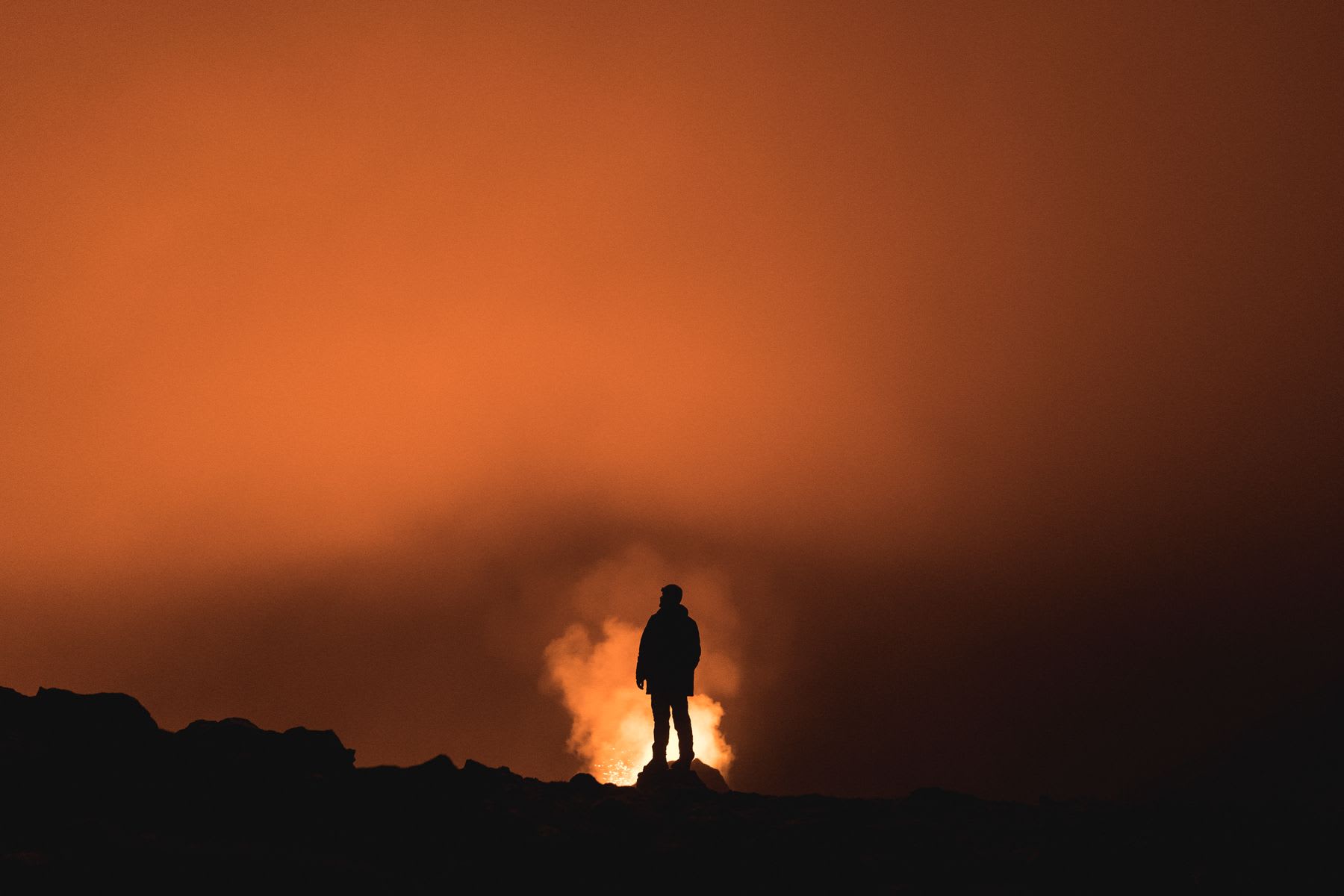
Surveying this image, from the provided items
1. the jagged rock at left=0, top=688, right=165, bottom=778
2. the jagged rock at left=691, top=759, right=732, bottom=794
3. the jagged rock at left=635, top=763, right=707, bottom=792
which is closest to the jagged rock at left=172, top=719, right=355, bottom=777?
the jagged rock at left=0, top=688, right=165, bottom=778

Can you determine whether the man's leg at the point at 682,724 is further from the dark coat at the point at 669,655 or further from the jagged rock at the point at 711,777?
the jagged rock at the point at 711,777

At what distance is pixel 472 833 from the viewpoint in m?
14.7

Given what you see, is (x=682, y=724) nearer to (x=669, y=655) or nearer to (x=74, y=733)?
(x=669, y=655)

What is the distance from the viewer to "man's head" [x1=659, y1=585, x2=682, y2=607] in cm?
2411

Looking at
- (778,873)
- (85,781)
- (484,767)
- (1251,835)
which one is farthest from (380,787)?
(1251,835)

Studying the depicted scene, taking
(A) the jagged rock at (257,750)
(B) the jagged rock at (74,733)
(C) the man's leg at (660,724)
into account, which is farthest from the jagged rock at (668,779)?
(B) the jagged rock at (74,733)

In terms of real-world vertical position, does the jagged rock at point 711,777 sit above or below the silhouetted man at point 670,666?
above

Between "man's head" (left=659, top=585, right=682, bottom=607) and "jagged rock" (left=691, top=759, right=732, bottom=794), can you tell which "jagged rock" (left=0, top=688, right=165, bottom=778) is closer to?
"man's head" (left=659, top=585, right=682, bottom=607)

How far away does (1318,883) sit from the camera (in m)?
13.5

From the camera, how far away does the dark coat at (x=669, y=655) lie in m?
23.9

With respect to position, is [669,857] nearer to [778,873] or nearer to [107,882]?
[778,873]

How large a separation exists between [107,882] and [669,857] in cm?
641

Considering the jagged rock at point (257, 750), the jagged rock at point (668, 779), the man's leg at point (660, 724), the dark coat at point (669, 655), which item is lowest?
the jagged rock at point (257, 750)

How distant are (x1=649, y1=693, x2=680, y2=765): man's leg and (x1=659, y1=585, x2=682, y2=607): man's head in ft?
6.31
